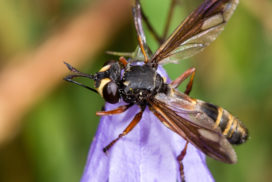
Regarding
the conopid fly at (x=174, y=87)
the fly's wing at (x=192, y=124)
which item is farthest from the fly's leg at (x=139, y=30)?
the fly's wing at (x=192, y=124)

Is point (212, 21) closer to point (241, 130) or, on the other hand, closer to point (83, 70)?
point (241, 130)

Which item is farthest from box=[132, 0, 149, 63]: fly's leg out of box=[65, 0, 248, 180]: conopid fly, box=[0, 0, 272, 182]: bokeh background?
box=[0, 0, 272, 182]: bokeh background

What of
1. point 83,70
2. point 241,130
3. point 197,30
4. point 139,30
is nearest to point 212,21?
point 197,30

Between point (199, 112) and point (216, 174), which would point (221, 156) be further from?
point (216, 174)

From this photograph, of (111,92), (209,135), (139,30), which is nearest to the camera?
(209,135)

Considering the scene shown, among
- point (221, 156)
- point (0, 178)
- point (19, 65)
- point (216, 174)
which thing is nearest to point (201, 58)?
point (216, 174)

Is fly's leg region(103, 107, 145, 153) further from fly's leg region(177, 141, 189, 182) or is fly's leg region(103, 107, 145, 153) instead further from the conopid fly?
fly's leg region(177, 141, 189, 182)
